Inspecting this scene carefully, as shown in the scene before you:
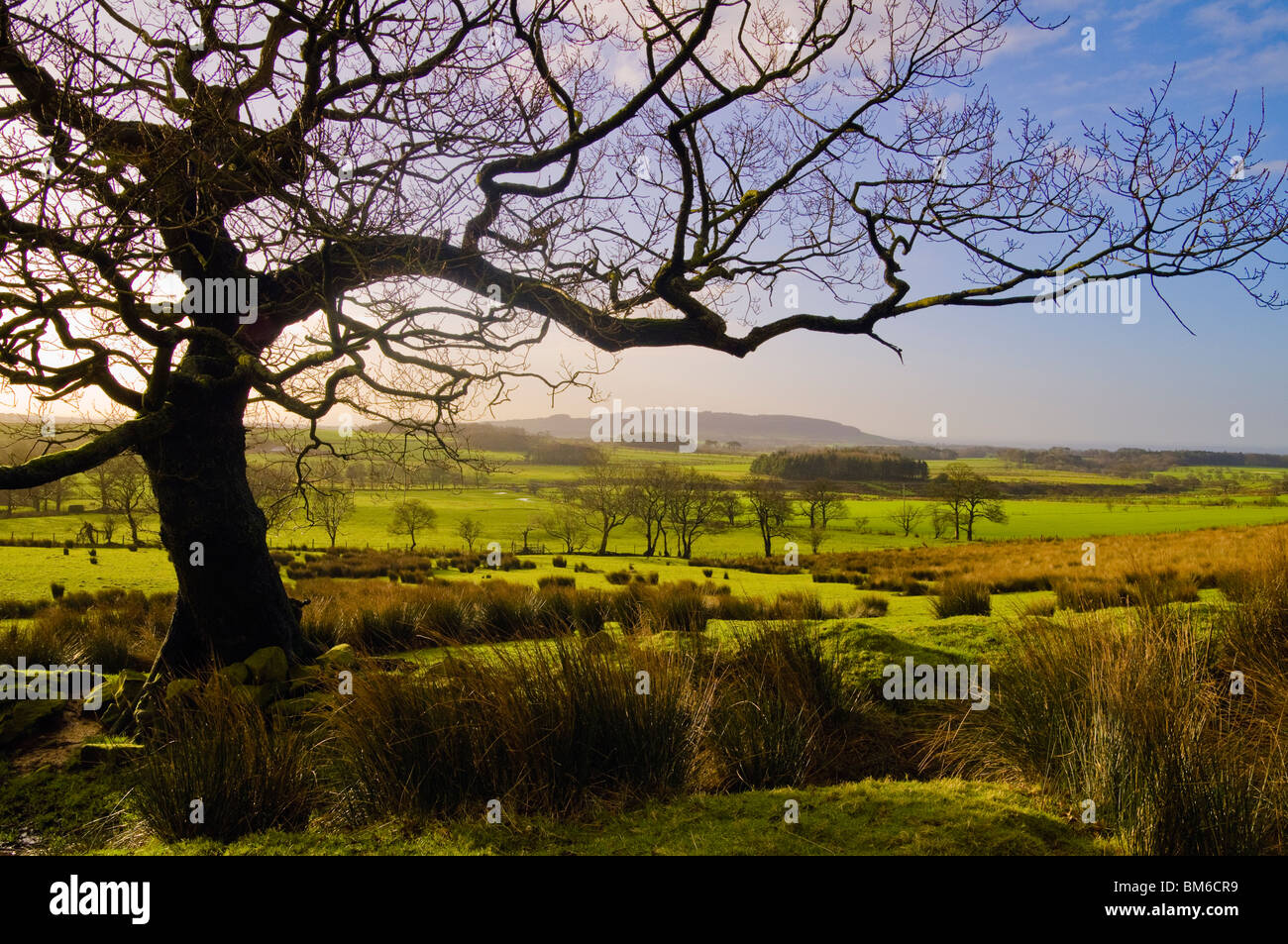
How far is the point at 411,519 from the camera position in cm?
4972

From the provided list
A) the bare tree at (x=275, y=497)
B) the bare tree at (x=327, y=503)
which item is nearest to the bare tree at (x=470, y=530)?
the bare tree at (x=327, y=503)

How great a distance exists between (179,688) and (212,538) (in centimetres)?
144

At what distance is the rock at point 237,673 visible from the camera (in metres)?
6.39

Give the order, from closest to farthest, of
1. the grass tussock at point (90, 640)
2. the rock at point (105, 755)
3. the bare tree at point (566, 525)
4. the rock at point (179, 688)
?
the rock at point (105, 755), the rock at point (179, 688), the grass tussock at point (90, 640), the bare tree at point (566, 525)

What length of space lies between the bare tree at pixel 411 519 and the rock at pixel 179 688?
1648 inches

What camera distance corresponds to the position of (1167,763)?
10.6 ft

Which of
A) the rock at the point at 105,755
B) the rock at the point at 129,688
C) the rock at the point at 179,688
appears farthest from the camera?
the rock at the point at 129,688

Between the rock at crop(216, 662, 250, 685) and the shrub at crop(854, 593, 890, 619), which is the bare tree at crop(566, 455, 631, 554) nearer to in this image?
the shrub at crop(854, 593, 890, 619)

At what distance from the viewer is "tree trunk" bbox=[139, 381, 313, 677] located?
6453mm

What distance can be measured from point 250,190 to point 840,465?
65.5 m

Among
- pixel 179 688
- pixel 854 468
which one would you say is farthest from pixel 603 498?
pixel 179 688

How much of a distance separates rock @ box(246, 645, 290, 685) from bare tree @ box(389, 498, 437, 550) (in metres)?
41.1

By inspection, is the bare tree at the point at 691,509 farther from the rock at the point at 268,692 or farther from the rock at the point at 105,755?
the rock at the point at 105,755

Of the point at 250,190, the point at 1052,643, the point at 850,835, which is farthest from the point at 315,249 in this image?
the point at 1052,643
